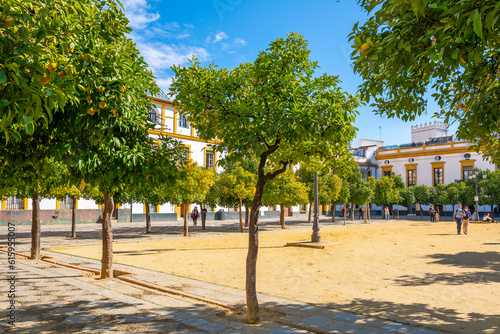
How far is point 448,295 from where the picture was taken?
7.86 meters

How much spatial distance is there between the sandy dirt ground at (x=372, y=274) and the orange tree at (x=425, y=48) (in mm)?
3312

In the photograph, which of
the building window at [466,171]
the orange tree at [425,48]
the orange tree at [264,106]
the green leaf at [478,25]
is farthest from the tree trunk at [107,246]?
the building window at [466,171]

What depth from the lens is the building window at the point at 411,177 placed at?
2295 inches

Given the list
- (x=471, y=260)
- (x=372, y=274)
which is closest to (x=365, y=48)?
(x=372, y=274)

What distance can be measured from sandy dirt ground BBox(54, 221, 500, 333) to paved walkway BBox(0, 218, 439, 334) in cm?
85

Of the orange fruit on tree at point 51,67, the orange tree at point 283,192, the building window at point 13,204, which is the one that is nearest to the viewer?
the orange fruit on tree at point 51,67

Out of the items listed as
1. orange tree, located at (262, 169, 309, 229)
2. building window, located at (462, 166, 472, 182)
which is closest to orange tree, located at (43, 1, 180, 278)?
orange tree, located at (262, 169, 309, 229)

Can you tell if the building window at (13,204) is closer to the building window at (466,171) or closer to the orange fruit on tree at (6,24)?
the orange fruit on tree at (6,24)

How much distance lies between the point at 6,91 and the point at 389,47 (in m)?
3.36

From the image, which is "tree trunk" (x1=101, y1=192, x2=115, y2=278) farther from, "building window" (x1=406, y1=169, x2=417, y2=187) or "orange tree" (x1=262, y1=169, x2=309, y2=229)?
"building window" (x1=406, y1=169, x2=417, y2=187)

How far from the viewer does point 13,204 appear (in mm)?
33156

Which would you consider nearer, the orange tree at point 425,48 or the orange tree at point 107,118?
the orange tree at point 425,48

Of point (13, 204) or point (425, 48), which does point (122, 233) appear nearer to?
point (13, 204)

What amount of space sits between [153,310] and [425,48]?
585cm
